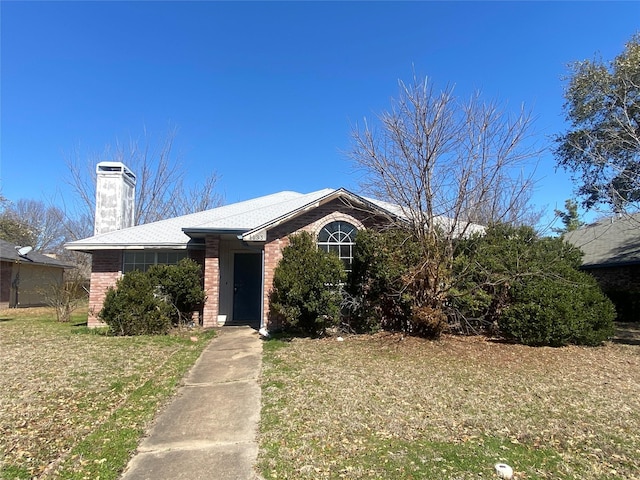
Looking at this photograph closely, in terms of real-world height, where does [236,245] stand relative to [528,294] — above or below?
above

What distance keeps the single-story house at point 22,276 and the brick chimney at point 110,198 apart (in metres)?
6.59

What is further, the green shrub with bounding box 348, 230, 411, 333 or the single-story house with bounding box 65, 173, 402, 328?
the single-story house with bounding box 65, 173, 402, 328

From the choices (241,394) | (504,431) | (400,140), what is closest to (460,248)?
(400,140)

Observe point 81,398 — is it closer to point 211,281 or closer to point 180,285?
point 180,285

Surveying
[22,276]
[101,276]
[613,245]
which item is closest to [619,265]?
[613,245]

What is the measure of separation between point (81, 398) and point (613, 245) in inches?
855

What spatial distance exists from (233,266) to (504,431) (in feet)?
32.5

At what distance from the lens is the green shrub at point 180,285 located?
440 inches

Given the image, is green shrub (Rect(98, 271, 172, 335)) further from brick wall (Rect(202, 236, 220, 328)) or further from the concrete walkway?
the concrete walkway

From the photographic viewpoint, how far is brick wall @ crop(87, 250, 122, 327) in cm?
1273

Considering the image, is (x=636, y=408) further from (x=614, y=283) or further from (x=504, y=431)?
(x=614, y=283)

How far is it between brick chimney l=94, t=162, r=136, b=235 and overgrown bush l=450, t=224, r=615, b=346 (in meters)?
13.0

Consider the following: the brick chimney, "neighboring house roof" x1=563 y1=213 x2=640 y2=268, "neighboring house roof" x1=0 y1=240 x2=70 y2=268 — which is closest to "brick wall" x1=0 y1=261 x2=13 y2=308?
"neighboring house roof" x1=0 y1=240 x2=70 y2=268

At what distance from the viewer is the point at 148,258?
13.2 meters
